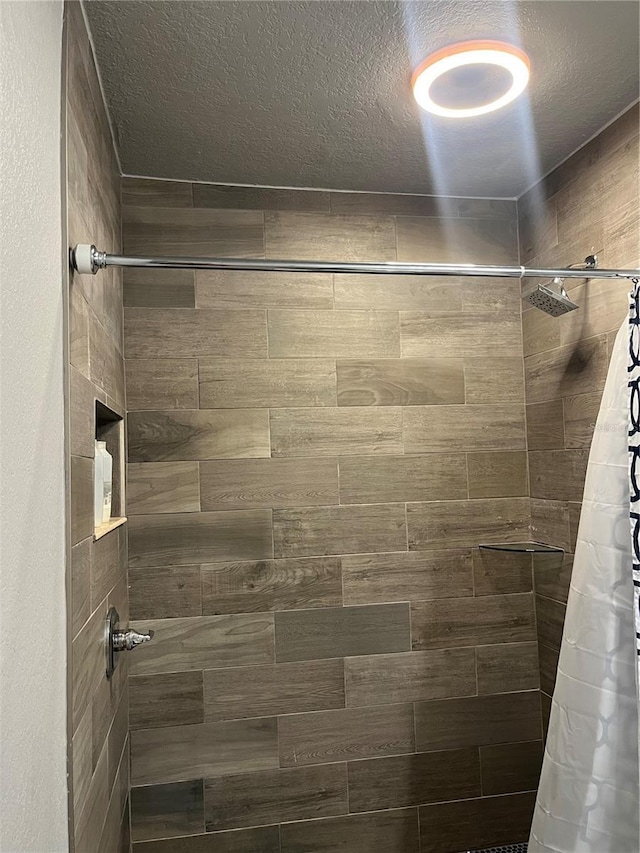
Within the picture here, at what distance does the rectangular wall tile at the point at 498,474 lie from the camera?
2.38 m

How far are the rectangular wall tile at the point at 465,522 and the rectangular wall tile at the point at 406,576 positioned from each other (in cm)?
4

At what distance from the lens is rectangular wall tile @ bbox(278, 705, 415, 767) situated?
2188mm

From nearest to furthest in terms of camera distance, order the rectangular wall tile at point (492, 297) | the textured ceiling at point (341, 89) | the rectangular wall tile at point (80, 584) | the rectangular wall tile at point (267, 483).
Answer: the rectangular wall tile at point (80, 584) < the textured ceiling at point (341, 89) < the rectangular wall tile at point (267, 483) < the rectangular wall tile at point (492, 297)

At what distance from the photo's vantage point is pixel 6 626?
2.64 ft

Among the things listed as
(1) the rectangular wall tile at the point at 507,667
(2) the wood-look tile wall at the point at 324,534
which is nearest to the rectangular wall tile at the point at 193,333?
(2) the wood-look tile wall at the point at 324,534

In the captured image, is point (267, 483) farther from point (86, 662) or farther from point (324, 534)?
point (86, 662)

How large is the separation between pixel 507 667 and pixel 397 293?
4.27 ft

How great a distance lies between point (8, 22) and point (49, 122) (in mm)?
252

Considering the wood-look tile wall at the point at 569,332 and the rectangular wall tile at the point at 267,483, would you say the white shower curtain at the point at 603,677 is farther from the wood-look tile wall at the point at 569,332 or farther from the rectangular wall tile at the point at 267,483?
the rectangular wall tile at the point at 267,483

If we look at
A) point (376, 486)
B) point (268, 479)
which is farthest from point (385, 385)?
point (268, 479)

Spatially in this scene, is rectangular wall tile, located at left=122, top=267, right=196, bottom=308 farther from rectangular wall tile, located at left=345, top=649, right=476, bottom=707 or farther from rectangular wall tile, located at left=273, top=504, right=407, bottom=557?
rectangular wall tile, located at left=345, top=649, right=476, bottom=707

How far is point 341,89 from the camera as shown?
1.74 m

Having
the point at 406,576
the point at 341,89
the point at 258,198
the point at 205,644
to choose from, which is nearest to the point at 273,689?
the point at 205,644

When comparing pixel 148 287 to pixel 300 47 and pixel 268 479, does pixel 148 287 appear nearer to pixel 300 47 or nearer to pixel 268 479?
pixel 268 479
